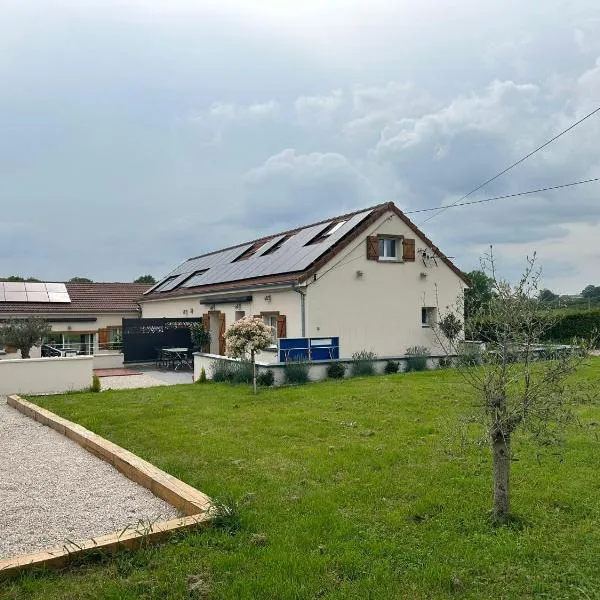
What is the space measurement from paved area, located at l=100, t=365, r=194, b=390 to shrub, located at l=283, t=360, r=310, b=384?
4387 millimetres

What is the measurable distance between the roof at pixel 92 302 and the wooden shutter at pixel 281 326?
16.1 meters

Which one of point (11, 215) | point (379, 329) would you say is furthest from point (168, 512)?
point (11, 215)

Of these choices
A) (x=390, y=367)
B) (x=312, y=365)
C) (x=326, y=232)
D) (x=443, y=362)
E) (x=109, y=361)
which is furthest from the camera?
(x=109, y=361)

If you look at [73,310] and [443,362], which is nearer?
[443,362]

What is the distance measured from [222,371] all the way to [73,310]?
17.4 m

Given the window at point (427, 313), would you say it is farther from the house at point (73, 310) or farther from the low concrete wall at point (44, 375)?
the house at point (73, 310)

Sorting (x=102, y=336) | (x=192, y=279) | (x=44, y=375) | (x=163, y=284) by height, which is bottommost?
(x=44, y=375)

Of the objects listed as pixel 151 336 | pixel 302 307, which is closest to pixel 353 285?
pixel 302 307

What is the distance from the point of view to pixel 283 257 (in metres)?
21.2

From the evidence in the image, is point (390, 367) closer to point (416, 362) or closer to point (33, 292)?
point (416, 362)

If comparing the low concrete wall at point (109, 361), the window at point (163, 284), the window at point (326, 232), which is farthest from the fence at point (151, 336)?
the window at point (326, 232)

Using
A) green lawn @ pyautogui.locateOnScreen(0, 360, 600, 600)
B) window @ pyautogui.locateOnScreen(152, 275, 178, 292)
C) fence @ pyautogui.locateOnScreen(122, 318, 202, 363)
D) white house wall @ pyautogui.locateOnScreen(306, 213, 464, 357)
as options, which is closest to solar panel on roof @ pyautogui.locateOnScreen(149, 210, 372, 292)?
window @ pyautogui.locateOnScreen(152, 275, 178, 292)

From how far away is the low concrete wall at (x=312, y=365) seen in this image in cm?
1465

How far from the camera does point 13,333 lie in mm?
18391
